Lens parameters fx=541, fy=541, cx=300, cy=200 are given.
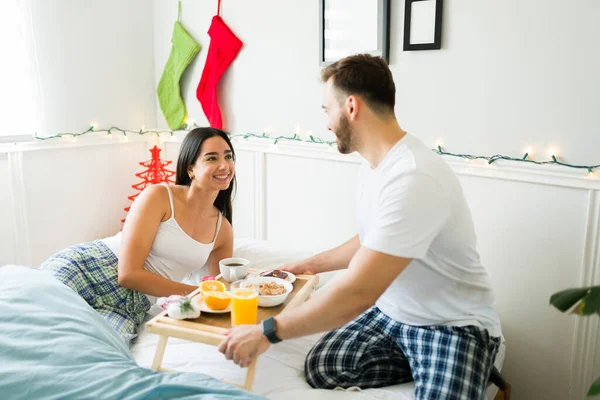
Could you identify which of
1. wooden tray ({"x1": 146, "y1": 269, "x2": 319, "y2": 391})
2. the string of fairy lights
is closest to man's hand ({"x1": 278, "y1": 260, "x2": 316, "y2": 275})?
wooden tray ({"x1": 146, "y1": 269, "x2": 319, "y2": 391})

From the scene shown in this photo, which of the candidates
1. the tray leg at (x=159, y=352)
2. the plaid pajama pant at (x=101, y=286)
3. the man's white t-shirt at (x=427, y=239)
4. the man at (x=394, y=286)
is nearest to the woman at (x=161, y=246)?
the plaid pajama pant at (x=101, y=286)

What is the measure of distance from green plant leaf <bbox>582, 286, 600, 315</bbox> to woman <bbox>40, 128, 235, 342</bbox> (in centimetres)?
129

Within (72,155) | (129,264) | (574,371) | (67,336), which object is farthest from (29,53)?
(574,371)

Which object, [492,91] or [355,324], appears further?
[492,91]

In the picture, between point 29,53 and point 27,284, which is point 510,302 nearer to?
point 27,284

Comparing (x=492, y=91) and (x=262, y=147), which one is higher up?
(x=492, y=91)

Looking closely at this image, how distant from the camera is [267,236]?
9.41 feet

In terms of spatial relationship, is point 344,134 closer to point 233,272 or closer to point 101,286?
point 233,272

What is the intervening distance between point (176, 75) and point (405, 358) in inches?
85.6

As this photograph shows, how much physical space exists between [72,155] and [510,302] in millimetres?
2304

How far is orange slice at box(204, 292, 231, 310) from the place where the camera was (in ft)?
4.87

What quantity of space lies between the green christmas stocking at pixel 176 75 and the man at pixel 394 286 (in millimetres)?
1676

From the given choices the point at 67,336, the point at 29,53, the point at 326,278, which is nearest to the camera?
the point at 67,336

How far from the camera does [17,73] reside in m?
2.71
